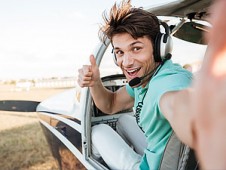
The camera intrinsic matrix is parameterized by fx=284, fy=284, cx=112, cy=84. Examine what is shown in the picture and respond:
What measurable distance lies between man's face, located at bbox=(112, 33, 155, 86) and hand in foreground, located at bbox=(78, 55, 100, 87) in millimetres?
232

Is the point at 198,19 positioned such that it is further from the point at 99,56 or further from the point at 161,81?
the point at 161,81

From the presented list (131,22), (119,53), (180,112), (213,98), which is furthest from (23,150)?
(213,98)

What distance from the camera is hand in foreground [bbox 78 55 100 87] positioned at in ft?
4.25

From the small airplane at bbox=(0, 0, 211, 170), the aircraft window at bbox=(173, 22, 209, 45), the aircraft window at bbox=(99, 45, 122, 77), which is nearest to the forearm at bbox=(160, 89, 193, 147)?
the small airplane at bbox=(0, 0, 211, 170)

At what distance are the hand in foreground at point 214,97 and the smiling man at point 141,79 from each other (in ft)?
1.50

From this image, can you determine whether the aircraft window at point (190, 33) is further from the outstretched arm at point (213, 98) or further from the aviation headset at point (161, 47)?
the outstretched arm at point (213, 98)

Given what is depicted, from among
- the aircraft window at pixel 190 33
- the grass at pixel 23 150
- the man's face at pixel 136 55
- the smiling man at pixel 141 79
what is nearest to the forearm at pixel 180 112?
the smiling man at pixel 141 79

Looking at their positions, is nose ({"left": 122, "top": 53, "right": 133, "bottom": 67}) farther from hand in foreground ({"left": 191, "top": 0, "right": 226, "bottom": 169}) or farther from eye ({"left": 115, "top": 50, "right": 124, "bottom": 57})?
hand in foreground ({"left": 191, "top": 0, "right": 226, "bottom": 169})

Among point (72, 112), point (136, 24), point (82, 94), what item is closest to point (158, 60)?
point (136, 24)

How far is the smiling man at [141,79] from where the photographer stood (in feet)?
2.77

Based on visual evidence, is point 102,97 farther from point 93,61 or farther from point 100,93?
point 93,61

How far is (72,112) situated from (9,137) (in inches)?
149

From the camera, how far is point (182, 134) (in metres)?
0.49

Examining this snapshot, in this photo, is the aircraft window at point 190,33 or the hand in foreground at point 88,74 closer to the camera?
the hand in foreground at point 88,74
